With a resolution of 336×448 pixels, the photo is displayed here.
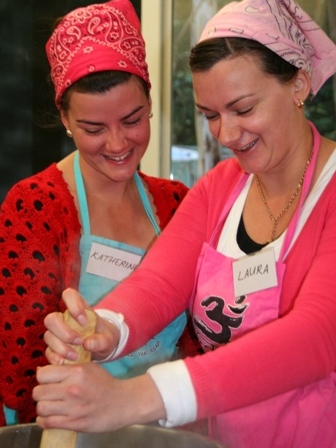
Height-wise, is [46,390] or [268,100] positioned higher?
[268,100]

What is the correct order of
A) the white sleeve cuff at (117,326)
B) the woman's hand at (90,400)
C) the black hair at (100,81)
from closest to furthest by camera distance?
the woman's hand at (90,400), the white sleeve cuff at (117,326), the black hair at (100,81)

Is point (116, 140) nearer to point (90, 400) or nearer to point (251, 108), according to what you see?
point (251, 108)

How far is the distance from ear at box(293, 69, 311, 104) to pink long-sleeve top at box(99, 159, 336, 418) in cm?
12

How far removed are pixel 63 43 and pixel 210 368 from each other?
74 centimetres

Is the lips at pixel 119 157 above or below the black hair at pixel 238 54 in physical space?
below

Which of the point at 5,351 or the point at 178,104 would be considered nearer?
the point at 5,351

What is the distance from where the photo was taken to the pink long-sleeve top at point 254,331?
84 cm

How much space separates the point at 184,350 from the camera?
4.66 ft

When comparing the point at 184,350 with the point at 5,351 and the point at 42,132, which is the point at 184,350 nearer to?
the point at 5,351

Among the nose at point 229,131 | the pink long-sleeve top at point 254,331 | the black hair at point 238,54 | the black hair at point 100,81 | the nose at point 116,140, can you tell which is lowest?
the pink long-sleeve top at point 254,331

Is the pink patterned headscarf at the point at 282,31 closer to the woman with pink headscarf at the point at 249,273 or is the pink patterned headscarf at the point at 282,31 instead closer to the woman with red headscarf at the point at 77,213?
the woman with pink headscarf at the point at 249,273

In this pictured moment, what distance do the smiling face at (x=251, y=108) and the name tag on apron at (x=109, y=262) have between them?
425mm

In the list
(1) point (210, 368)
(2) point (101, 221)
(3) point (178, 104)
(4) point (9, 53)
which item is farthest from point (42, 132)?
(1) point (210, 368)

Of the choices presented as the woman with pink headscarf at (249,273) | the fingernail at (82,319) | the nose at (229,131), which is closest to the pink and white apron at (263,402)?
the woman with pink headscarf at (249,273)
